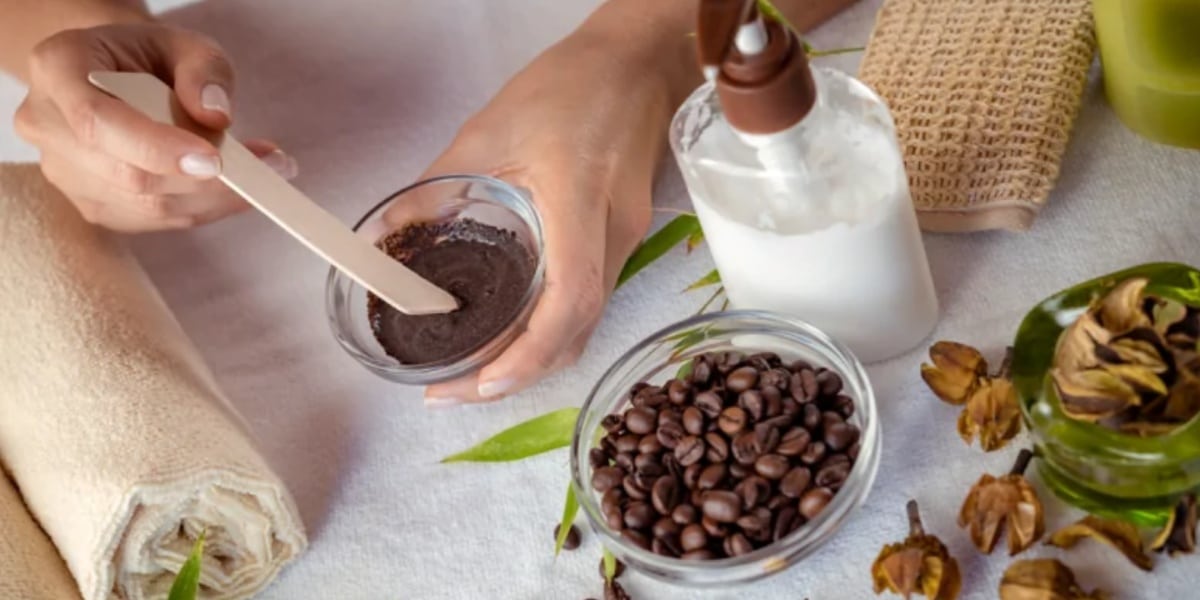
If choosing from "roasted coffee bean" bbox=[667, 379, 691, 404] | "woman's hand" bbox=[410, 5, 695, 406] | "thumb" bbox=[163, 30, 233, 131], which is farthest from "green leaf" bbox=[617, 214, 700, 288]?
"thumb" bbox=[163, 30, 233, 131]

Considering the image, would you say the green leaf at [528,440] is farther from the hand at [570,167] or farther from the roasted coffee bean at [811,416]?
the roasted coffee bean at [811,416]

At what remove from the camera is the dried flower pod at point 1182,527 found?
506 millimetres

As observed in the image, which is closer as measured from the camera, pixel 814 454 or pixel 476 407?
pixel 814 454

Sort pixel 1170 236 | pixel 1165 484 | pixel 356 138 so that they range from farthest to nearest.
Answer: pixel 356 138 → pixel 1170 236 → pixel 1165 484

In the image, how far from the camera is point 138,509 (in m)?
0.60

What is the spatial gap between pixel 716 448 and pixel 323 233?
0.71ft

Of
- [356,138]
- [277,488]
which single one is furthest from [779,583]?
[356,138]

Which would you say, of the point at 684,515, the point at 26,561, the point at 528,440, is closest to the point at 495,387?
the point at 528,440

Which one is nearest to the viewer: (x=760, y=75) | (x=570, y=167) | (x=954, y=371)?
(x=760, y=75)

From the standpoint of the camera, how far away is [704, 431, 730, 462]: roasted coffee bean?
0.56 m

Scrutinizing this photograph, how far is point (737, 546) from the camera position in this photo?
0.53 metres

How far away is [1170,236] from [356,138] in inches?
18.2

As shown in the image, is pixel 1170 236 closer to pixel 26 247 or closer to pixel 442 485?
pixel 442 485

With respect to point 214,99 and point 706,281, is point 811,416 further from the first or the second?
point 214,99
